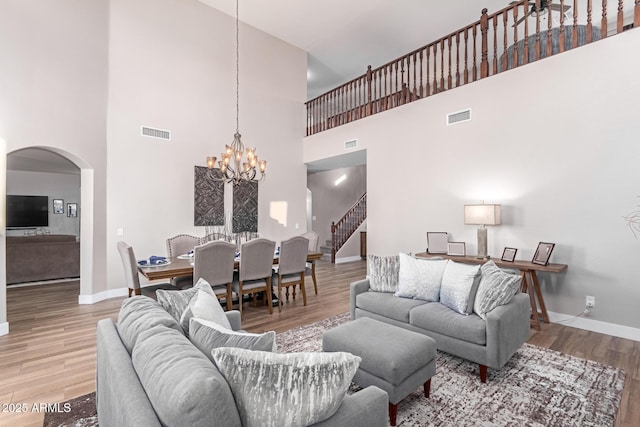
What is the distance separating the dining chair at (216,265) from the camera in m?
3.38

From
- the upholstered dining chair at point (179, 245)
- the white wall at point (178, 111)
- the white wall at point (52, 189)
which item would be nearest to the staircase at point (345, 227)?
the white wall at point (178, 111)

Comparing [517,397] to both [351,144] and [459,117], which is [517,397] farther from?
[351,144]

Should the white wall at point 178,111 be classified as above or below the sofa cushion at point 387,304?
above

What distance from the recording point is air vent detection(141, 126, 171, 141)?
5.20 m

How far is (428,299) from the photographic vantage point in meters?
2.96

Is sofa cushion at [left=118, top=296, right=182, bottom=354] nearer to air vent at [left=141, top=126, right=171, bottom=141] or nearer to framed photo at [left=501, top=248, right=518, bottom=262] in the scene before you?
framed photo at [left=501, top=248, right=518, bottom=262]

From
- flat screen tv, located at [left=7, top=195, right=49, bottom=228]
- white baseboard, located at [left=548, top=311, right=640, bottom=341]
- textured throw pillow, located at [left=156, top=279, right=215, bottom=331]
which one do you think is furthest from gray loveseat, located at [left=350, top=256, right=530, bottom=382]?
flat screen tv, located at [left=7, top=195, right=49, bottom=228]

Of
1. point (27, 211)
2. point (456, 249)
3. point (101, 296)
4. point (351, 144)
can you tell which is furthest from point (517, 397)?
point (27, 211)

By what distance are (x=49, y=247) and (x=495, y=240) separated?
25.1 ft

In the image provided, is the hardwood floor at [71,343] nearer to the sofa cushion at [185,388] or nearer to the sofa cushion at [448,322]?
the sofa cushion at [448,322]

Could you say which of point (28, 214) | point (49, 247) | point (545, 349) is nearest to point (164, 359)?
point (545, 349)

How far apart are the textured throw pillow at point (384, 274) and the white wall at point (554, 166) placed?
6.21ft

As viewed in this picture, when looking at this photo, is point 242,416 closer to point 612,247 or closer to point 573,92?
point 612,247

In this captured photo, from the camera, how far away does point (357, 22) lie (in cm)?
625
